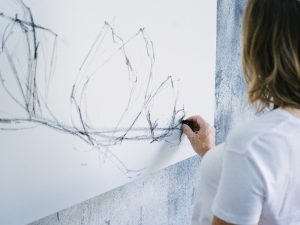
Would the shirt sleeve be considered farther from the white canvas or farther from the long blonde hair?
the white canvas

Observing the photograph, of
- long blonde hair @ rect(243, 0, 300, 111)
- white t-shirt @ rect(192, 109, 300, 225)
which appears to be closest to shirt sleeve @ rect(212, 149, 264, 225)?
white t-shirt @ rect(192, 109, 300, 225)

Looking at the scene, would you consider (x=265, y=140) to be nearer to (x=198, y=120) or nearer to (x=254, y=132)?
(x=254, y=132)

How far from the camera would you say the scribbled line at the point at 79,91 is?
1.85 feet

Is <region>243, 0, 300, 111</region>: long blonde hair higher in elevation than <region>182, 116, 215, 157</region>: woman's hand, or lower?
higher

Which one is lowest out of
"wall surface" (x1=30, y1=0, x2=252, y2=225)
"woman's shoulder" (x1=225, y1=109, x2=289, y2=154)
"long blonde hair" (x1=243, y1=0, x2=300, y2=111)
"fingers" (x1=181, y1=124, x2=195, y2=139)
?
"wall surface" (x1=30, y1=0, x2=252, y2=225)

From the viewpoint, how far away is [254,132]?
56 centimetres

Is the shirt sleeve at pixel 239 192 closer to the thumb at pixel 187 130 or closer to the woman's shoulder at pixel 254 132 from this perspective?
the woman's shoulder at pixel 254 132

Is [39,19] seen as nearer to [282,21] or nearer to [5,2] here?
[5,2]

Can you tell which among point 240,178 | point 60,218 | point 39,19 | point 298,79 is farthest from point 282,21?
point 60,218

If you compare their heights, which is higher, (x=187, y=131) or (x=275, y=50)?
(x=275, y=50)

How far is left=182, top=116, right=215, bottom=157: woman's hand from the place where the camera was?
3.29 feet

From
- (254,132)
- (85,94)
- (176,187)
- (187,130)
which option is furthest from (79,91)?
(176,187)

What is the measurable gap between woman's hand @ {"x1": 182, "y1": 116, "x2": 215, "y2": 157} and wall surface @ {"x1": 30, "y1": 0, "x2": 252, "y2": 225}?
12 cm

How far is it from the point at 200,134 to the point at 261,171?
0.46 meters
